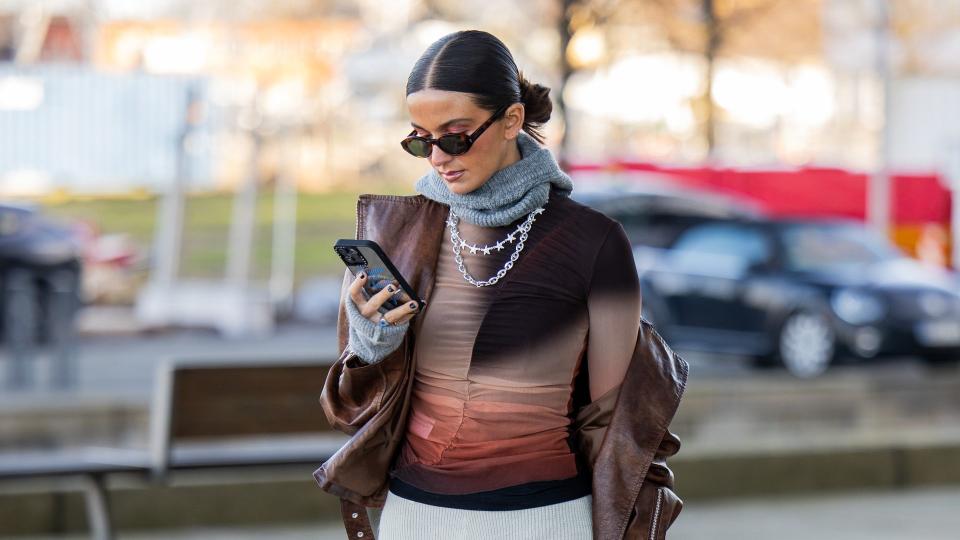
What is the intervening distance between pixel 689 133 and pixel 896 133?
3.46 meters

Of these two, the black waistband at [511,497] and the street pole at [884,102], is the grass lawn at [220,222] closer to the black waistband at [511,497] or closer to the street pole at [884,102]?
the street pole at [884,102]

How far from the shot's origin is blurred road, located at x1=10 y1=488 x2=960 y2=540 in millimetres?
7102

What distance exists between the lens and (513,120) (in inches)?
108

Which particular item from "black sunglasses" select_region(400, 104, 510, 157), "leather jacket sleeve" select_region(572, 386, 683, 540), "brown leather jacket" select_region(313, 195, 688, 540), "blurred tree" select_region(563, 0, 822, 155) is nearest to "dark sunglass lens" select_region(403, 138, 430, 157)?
"black sunglasses" select_region(400, 104, 510, 157)

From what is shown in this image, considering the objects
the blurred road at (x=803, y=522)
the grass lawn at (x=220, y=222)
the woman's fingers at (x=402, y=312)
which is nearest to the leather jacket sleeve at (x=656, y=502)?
the woman's fingers at (x=402, y=312)

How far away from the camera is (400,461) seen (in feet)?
9.18

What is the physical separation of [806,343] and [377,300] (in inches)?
470

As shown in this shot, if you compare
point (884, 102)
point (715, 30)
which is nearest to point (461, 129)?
point (884, 102)

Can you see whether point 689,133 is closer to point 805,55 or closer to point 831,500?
point 805,55

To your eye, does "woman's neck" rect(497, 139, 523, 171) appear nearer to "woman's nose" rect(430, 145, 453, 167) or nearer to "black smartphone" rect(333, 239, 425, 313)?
"woman's nose" rect(430, 145, 453, 167)

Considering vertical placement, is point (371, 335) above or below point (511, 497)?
above

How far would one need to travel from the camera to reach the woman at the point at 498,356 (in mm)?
2691

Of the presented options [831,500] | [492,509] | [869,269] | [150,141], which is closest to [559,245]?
[492,509]

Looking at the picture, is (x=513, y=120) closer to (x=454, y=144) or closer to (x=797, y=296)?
(x=454, y=144)
